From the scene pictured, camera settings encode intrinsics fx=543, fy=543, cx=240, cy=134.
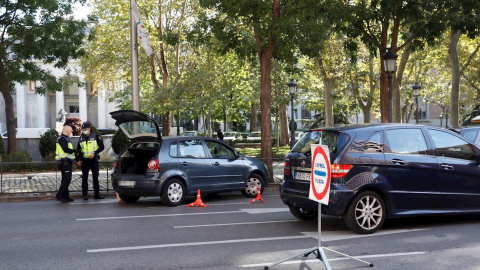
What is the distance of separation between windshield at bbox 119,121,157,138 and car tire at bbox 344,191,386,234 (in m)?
5.49

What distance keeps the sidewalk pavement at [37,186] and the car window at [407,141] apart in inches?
301

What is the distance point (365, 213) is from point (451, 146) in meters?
2.16

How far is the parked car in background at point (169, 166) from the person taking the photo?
1216 cm

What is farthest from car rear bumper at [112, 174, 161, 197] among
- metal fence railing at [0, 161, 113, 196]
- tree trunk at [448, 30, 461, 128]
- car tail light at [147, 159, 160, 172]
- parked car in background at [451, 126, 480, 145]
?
tree trunk at [448, 30, 461, 128]

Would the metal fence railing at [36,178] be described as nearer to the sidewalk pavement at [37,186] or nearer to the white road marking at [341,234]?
the sidewalk pavement at [37,186]

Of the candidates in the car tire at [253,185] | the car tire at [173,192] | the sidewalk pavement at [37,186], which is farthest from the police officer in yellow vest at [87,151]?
the car tire at [253,185]

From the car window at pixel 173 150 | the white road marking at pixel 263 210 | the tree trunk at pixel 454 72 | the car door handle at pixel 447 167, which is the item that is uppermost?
the tree trunk at pixel 454 72

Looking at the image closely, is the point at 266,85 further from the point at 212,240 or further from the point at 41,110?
the point at 41,110

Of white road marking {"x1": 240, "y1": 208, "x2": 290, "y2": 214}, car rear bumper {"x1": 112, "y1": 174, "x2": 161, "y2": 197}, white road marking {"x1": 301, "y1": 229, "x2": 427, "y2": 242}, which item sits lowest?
white road marking {"x1": 240, "y1": 208, "x2": 290, "y2": 214}

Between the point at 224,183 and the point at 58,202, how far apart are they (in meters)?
4.25

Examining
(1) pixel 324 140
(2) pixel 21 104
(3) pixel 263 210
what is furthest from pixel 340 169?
(2) pixel 21 104

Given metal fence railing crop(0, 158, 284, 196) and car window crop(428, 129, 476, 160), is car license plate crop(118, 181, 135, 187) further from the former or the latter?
car window crop(428, 129, 476, 160)

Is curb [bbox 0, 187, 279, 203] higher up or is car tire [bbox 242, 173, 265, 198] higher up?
car tire [bbox 242, 173, 265, 198]

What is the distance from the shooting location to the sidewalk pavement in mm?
14436
